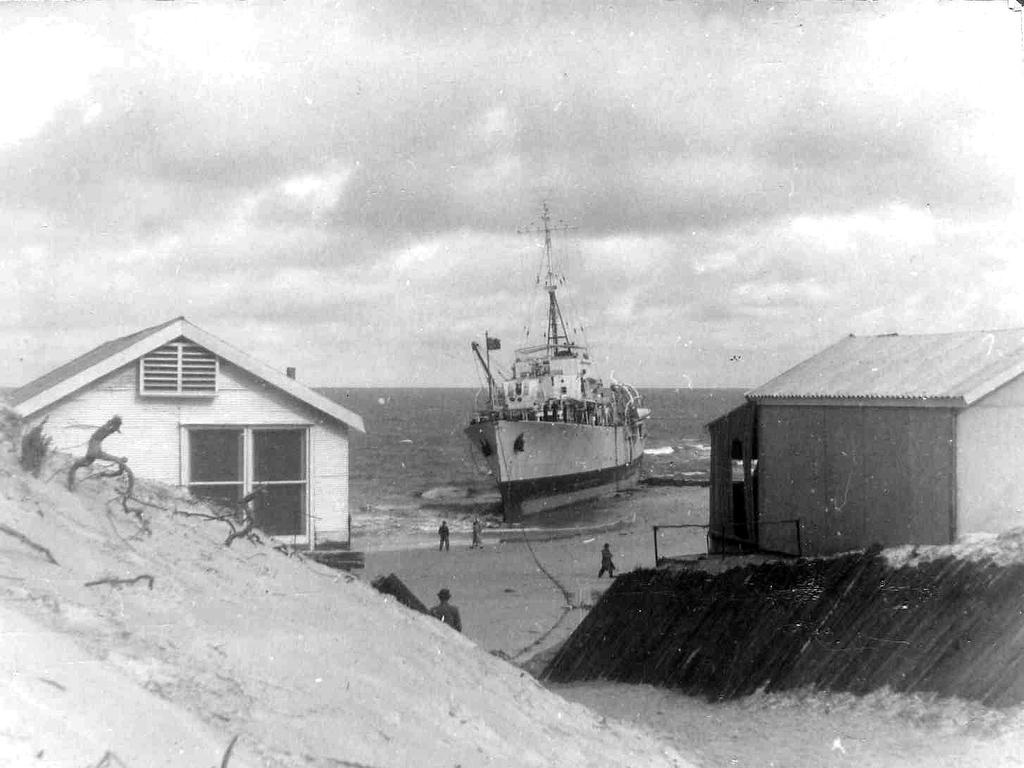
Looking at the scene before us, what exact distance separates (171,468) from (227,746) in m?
9.37

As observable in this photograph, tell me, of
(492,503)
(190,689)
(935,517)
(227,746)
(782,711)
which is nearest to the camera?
(227,746)

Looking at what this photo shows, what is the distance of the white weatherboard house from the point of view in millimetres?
12172

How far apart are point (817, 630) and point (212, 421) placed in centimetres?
809

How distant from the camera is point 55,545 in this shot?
4973 millimetres

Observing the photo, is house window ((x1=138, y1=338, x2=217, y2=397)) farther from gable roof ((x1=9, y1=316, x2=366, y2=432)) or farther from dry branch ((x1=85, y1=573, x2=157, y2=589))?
dry branch ((x1=85, y1=573, x2=157, y2=589))

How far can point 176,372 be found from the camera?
40.6ft

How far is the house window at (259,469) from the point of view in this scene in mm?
12570

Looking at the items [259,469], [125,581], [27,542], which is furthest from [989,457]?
[27,542]

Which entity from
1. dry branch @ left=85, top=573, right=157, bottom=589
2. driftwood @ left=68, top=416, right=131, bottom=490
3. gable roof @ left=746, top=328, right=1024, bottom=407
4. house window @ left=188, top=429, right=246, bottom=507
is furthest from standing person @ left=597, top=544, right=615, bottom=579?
dry branch @ left=85, top=573, right=157, bottom=589

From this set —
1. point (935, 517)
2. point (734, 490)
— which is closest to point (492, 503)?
point (734, 490)

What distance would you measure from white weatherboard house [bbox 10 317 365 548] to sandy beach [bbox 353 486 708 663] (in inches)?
205

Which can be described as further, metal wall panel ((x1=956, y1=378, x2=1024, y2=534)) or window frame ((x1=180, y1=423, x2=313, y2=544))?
metal wall panel ((x1=956, y1=378, x2=1024, y2=534))

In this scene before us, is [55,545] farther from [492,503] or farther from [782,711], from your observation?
[492,503]

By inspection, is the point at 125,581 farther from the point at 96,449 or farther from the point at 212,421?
the point at 212,421
